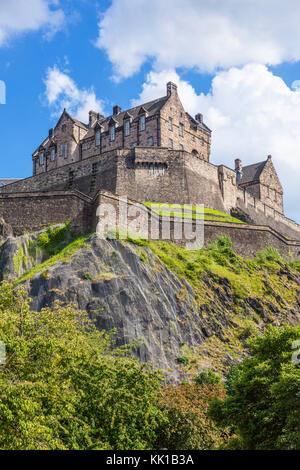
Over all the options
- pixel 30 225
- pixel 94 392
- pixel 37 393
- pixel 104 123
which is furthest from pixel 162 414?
pixel 104 123

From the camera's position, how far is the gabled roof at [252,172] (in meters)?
84.9

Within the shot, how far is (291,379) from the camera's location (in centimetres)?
2128

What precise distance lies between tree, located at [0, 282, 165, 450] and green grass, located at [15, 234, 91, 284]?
41.5ft

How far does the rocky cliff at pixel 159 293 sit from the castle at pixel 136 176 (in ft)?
13.7

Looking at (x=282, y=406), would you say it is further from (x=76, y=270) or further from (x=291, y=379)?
(x=76, y=270)

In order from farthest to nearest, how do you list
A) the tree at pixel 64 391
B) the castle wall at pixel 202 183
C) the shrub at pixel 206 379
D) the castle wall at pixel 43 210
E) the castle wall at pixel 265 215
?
the castle wall at pixel 265 215 < the castle wall at pixel 202 183 < the castle wall at pixel 43 210 < the shrub at pixel 206 379 < the tree at pixel 64 391

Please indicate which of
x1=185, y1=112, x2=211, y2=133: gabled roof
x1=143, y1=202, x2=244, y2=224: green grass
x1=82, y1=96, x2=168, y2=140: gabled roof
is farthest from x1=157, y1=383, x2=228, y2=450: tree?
x1=185, y1=112, x2=211, y2=133: gabled roof

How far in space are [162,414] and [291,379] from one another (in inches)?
260

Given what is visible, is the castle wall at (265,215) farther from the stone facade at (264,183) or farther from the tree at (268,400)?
the tree at (268,400)

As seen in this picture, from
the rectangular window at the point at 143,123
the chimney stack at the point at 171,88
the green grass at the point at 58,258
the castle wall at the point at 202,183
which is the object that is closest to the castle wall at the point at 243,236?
the castle wall at the point at 202,183

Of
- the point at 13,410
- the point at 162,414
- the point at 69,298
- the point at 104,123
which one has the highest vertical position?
the point at 104,123

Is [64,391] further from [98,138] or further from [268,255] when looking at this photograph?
[98,138]

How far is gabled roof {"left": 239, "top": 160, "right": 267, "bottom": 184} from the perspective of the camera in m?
84.9

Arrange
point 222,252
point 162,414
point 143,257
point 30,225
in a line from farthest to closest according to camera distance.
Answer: point 222,252
point 30,225
point 143,257
point 162,414
